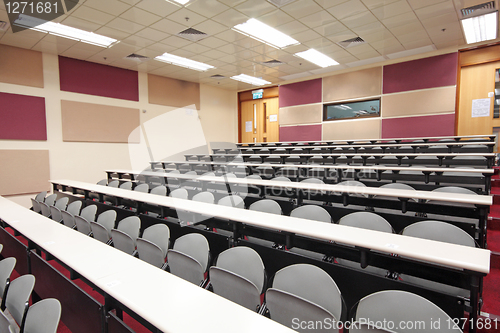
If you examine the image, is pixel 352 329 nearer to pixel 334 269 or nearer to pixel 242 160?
pixel 334 269

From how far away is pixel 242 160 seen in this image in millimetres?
7199

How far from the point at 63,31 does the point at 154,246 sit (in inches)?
229

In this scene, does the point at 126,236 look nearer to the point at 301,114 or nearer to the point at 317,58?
the point at 317,58

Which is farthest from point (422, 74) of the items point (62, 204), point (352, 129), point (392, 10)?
point (62, 204)

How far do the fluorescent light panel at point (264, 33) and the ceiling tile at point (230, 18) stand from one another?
0.58 ft

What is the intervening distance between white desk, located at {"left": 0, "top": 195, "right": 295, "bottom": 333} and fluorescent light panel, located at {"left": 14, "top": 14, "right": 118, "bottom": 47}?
503cm

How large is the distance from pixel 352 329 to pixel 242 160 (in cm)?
618

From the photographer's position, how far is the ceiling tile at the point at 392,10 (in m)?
4.69

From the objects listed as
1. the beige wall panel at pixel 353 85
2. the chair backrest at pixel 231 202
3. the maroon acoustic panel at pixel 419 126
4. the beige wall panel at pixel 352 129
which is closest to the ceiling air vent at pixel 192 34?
the chair backrest at pixel 231 202

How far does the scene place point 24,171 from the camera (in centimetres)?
648

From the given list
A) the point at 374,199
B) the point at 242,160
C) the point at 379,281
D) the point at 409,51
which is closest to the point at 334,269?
the point at 379,281

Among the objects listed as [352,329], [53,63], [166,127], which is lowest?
[352,329]

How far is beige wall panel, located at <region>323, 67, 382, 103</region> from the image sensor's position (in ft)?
26.3

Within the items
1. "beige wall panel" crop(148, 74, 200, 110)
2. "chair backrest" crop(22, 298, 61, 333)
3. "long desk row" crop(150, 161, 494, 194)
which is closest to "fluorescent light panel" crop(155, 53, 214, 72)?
"beige wall panel" crop(148, 74, 200, 110)
